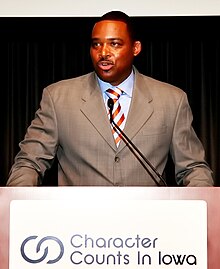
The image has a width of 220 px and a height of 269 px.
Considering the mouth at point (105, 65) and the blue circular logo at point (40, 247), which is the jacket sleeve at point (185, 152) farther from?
the blue circular logo at point (40, 247)

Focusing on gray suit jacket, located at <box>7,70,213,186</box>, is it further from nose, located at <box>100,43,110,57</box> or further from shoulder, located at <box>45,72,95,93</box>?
nose, located at <box>100,43,110,57</box>

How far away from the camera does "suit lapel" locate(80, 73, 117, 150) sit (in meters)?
2.16

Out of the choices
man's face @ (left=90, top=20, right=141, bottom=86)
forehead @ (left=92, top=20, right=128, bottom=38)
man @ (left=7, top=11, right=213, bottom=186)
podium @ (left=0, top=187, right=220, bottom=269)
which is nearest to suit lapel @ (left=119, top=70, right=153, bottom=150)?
man @ (left=7, top=11, right=213, bottom=186)

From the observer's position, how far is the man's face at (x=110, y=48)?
86.0 inches

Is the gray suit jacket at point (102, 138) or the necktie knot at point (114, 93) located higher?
the necktie knot at point (114, 93)

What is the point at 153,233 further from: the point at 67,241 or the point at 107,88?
the point at 107,88

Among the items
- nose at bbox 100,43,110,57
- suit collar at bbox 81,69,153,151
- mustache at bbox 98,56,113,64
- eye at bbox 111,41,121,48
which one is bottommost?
suit collar at bbox 81,69,153,151

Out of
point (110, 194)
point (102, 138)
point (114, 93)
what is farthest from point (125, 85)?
point (110, 194)

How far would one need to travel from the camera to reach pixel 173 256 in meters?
1.47

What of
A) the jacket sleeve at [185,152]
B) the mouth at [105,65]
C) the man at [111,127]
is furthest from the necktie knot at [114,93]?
the jacket sleeve at [185,152]

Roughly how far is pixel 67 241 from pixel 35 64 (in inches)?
115

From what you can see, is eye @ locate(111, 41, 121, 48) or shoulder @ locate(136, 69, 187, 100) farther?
shoulder @ locate(136, 69, 187, 100)

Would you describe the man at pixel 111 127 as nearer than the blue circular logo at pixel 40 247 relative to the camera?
No

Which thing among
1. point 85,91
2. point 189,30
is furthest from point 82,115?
point 189,30
